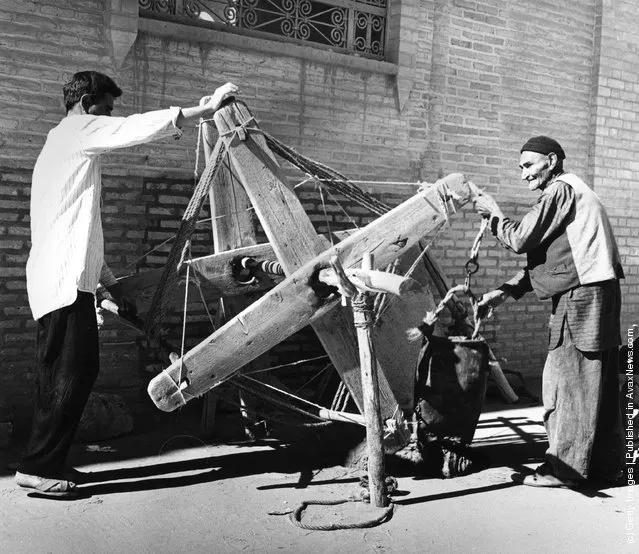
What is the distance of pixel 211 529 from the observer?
14.1ft

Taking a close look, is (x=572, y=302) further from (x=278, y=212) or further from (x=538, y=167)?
(x=278, y=212)

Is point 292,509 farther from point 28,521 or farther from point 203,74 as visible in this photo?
point 203,74

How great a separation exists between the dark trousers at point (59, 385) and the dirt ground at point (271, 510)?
0.76 ft

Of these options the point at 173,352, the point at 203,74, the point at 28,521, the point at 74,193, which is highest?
the point at 203,74

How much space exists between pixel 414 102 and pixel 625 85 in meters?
2.85

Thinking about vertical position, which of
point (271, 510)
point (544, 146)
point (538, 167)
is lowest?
point (271, 510)

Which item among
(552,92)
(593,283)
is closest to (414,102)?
(552,92)

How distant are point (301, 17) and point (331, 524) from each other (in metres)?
4.67

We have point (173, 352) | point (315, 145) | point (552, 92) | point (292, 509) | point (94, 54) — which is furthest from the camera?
point (552, 92)

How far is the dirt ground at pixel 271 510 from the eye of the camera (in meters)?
4.16

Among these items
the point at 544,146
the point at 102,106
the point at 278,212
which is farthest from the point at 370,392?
the point at 102,106

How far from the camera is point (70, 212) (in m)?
4.73

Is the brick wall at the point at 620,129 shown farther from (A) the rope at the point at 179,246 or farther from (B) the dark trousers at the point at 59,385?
(B) the dark trousers at the point at 59,385

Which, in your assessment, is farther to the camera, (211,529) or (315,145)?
(315,145)
